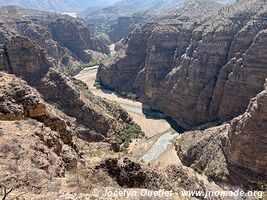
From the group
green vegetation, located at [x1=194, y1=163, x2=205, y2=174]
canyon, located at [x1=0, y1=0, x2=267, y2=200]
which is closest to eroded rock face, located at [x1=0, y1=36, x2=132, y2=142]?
canyon, located at [x1=0, y1=0, x2=267, y2=200]

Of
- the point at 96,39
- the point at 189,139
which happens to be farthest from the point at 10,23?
the point at 189,139

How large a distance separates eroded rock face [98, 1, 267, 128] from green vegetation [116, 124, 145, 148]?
10.3 meters

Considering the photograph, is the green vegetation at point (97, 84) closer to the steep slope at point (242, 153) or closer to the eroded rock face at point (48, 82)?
the eroded rock face at point (48, 82)

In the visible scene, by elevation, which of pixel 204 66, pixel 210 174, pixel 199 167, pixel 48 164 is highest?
pixel 48 164

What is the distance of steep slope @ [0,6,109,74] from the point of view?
409 ft

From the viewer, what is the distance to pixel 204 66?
74938 millimetres

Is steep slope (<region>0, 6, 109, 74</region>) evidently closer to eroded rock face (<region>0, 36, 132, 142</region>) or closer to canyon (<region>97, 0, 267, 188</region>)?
canyon (<region>97, 0, 267, 188</region>)

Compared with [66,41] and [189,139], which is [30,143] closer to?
[189,139]

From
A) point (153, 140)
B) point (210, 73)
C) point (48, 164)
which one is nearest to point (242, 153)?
point (153, 140)

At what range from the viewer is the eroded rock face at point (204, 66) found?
2643 inches

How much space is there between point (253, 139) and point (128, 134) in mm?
24806

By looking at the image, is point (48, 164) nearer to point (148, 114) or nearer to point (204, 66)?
point (204, 66)

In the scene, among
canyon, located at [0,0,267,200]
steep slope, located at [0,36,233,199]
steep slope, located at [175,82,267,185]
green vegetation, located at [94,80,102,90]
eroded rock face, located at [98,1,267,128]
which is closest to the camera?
steep slope, located at [0,36,233,199]

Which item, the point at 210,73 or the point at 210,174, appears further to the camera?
the point at 210,73
